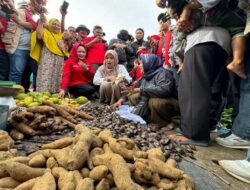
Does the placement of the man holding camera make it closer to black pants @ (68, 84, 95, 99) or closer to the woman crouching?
the woman crouching

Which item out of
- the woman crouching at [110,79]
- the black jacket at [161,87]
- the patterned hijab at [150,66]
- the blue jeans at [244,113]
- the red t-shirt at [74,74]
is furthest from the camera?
the red t-shirt at [74,74]

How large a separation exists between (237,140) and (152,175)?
60.1 inches

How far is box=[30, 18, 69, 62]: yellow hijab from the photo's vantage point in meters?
6.08

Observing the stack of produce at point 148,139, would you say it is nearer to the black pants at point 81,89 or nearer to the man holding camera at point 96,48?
the black pants at point 81,89

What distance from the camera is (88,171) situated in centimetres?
162

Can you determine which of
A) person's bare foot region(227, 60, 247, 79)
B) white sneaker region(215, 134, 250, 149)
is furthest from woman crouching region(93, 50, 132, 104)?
person's bare foot region(227, 60, 247, 79)

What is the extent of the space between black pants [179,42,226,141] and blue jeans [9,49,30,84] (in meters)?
4.15

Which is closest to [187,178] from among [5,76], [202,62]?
[202,62]

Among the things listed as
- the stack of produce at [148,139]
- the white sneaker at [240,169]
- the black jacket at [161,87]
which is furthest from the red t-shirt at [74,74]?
the white sneaker at [240,169]

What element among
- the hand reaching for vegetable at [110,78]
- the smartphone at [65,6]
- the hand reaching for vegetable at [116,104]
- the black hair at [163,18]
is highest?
the smartphone at [65,6]

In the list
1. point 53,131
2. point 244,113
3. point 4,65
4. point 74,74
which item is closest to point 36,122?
point 53,131

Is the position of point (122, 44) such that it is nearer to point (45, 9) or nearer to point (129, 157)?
point (45, 9)

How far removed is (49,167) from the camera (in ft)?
5.34

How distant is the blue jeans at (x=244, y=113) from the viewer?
96.5 inches
